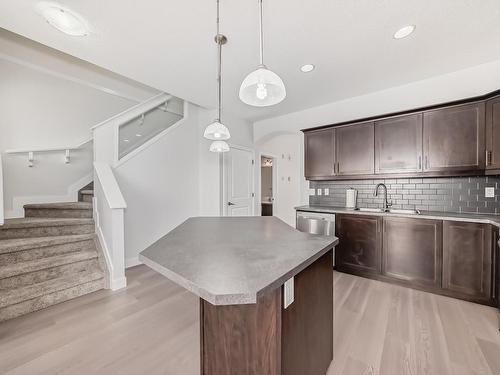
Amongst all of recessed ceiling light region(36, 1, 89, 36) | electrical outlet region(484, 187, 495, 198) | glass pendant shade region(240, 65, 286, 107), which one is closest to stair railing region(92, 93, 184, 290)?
recessed ceiling light region(36, 1, 89, 36)

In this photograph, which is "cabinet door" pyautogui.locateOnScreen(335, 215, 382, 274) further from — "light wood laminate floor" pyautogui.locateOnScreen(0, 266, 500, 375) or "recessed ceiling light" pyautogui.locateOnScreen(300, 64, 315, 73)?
"recessed ceiling light" pyautogui.locateOnScreen(300, 64, 315, 73)

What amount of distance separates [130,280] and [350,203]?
3394mm

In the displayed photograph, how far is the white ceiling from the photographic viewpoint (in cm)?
177

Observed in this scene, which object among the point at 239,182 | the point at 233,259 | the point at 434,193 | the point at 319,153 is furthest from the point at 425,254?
the point at 239,182

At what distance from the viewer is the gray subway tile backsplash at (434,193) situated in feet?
8.66

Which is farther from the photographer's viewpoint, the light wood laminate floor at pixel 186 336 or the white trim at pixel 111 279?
the white trim at pixel 111 279

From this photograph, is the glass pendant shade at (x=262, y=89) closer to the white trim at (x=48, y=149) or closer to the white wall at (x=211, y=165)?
the white wall at (x=211, y=165)

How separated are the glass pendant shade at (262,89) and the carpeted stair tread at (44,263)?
9.20 feet

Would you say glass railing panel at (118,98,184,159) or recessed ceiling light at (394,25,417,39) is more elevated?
recessed ceiling light at (394,25,417,39)

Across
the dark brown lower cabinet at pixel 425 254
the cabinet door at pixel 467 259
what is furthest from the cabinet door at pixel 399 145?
the cabinet door at pixel 467 259

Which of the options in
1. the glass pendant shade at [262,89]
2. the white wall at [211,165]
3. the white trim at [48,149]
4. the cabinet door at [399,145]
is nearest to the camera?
the glass pendant shade at [262,89]

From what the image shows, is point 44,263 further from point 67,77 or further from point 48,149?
point 67,77

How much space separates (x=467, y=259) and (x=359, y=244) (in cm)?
106

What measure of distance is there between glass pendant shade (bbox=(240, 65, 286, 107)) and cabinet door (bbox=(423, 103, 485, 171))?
2.43 m
